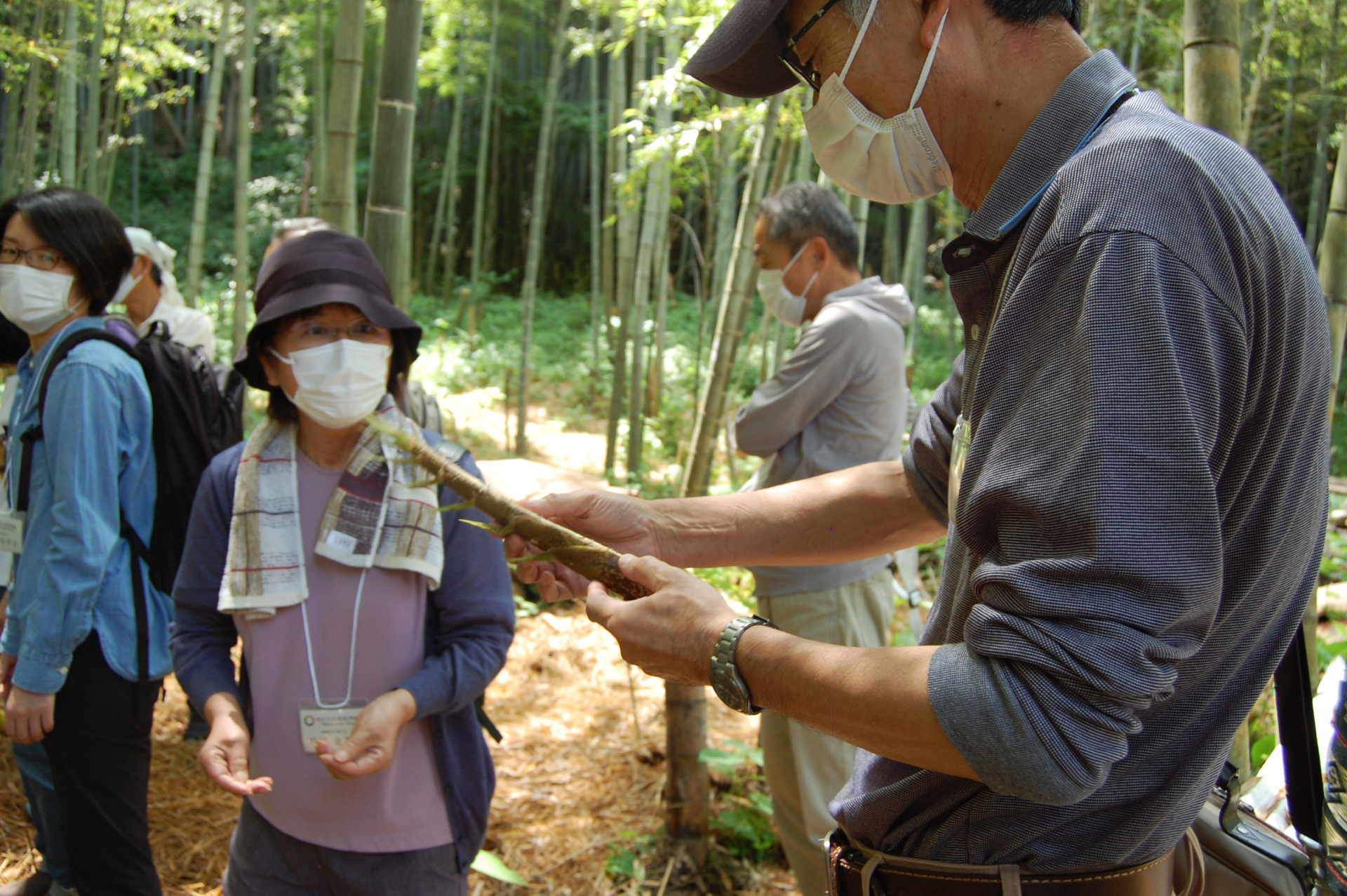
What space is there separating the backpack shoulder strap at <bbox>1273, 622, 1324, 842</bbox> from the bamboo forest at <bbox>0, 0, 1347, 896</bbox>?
2.20 ft

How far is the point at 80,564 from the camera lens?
2.23m

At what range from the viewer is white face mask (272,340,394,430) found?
80.6 inches

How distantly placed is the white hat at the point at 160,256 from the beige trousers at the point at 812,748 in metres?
3.09

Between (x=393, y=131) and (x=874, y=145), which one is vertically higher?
(x=393, y=131)

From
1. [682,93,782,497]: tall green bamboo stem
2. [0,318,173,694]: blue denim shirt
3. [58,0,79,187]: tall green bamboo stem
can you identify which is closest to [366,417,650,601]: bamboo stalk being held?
[0,318,173,694]: blue denim shirt

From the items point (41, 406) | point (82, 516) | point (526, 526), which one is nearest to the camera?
point (526, 526)

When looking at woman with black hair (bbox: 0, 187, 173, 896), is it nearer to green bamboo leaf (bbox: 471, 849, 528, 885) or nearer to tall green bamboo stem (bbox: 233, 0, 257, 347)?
green bamboo leaf (bbox: 471, 849, 528, 885)

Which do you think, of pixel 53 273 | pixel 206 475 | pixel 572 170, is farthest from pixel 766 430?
pixel 572 170

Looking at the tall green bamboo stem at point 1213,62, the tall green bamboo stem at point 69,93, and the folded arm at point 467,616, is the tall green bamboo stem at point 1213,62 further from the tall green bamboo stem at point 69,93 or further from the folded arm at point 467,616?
the tall green bamboo stem at point 69,93

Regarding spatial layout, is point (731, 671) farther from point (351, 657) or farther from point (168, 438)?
point (168, 438)

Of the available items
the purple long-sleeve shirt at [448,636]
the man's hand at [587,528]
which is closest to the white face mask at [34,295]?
the purple long-sleeve shirt at [448,636]

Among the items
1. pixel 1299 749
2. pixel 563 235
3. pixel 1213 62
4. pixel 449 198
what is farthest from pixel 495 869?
pixel 563 235

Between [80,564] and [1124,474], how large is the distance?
236 centimetres

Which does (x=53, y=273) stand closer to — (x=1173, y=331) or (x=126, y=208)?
(x=1173, y=331)
